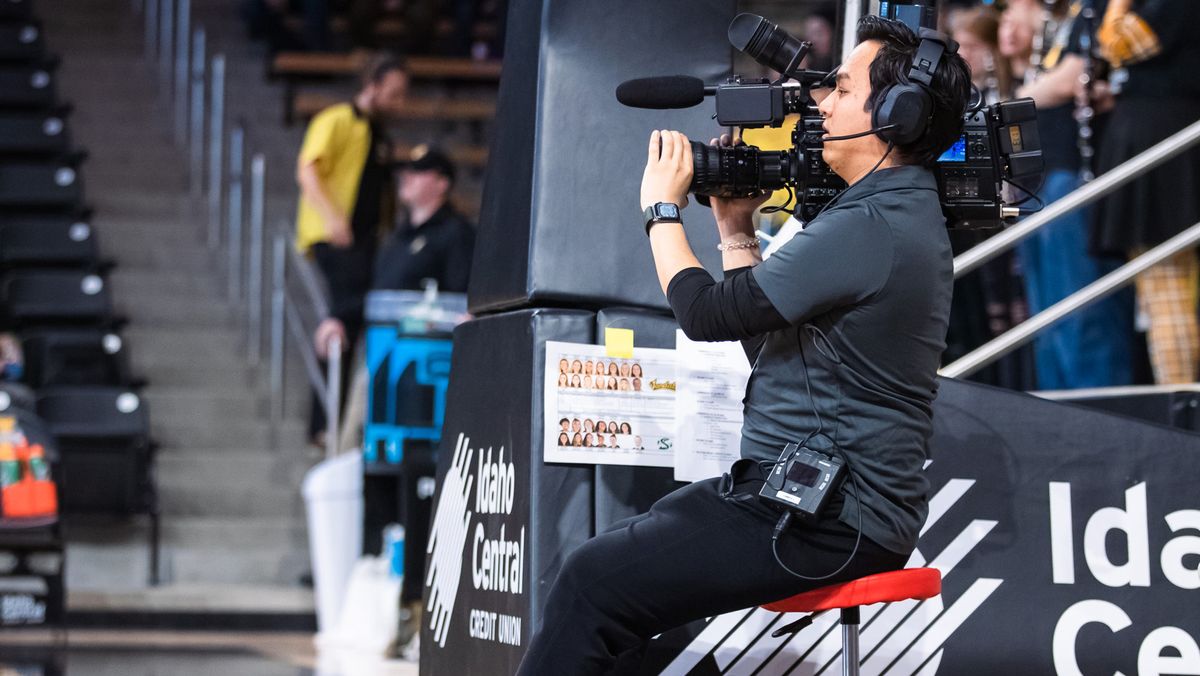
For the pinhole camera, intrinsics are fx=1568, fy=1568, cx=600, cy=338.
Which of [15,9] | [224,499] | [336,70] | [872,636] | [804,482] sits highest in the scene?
[15,9]

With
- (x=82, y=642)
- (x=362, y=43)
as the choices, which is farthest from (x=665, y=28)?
(x=362, y=43)

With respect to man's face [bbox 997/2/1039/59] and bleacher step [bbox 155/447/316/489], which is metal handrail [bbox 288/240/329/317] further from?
man's face [bbox 997/2/1039/59]

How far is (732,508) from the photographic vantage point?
2670 mm

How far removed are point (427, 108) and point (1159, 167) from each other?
6.32 m

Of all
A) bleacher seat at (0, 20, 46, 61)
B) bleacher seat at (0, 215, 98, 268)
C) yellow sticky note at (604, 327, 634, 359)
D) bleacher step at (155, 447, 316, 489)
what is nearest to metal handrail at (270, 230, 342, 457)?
bleacher step at (155, 447, 316, 489)

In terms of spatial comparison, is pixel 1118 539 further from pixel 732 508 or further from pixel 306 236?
pixel 306 236

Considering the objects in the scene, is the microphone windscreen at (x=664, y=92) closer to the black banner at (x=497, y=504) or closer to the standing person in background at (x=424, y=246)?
the black banner at (x=497, y=504)

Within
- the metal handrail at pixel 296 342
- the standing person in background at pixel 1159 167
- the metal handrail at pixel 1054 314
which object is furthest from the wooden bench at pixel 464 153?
the metal handrail at pixel 1054 314

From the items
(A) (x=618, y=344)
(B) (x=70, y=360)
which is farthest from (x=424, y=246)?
(A) (x=618, y=344)

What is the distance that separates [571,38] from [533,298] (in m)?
0.60

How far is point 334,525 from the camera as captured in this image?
6828 millimetres

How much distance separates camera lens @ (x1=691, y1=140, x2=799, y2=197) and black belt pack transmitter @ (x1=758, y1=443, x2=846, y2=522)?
54 cm

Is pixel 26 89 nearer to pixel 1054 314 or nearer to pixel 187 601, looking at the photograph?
pixel 187 601

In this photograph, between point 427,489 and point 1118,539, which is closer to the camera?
point 1118,539
